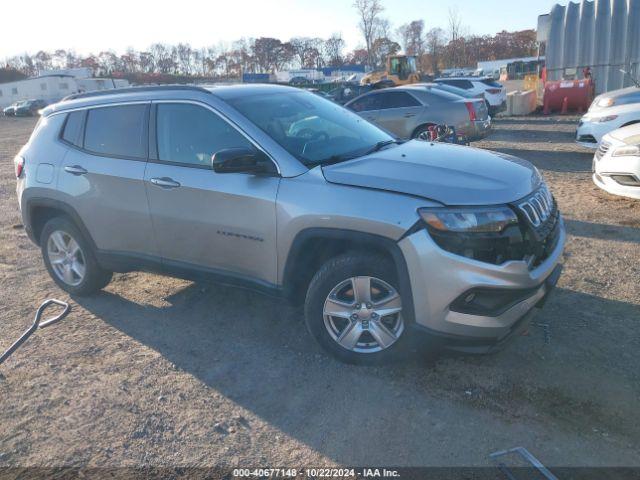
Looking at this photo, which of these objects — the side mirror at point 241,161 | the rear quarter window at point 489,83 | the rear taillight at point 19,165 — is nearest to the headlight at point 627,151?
the side mirror at point 241,161

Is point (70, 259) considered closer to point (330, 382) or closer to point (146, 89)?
point (146, 89)

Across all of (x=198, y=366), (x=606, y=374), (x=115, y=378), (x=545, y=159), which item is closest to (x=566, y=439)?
(x=606, y=374)

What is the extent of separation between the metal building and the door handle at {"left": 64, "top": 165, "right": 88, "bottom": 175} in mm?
23049

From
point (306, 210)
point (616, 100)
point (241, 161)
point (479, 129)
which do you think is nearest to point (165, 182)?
point (241, 161)

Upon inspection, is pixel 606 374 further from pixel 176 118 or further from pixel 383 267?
pixel 176 118

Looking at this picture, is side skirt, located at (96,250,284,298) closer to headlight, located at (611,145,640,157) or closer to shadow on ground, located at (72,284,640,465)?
shadow on ground, located at (72,284,640,465)

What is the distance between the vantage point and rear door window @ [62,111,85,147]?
4891 millimetres

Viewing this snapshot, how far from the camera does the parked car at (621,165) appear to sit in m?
6.66

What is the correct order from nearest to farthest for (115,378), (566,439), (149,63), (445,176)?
(566,439) < (445,176) < (115,378) < (149,63)

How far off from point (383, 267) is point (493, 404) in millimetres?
1022

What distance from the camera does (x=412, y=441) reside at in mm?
2982

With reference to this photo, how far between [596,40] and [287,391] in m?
23.7

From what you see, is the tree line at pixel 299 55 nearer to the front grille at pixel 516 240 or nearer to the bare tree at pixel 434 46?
the bare tree at pixel 434 46

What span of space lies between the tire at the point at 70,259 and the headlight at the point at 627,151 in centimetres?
608
